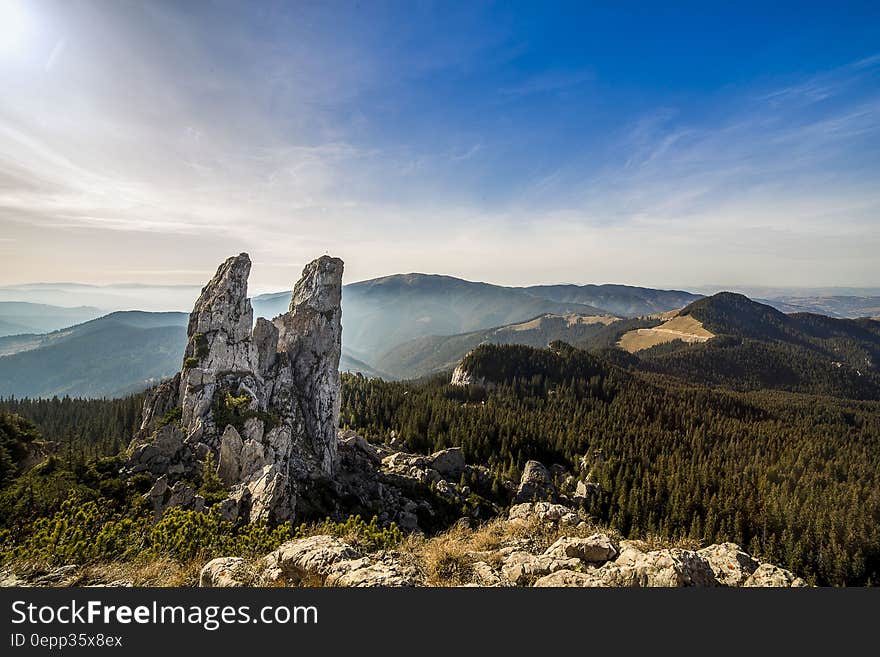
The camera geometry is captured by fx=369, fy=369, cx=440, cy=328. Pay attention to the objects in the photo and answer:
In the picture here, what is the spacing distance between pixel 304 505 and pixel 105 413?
10192 cm

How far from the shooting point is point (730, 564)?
43.4ft

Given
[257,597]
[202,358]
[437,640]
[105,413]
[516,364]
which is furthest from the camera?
[516,364]

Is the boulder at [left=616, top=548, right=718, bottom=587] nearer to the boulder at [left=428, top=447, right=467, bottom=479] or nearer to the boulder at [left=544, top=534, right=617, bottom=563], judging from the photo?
the boulder at [left=544, top=534, right=617, bottom=563]

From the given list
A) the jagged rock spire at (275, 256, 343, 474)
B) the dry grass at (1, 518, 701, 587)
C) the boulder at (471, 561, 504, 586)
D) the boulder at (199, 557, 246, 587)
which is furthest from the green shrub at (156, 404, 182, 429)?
the boulder at (471, 561, 504, 586)

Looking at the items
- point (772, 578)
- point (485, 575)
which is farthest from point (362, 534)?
point (772, 578)

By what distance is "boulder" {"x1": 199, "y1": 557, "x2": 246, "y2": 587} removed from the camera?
38.1 feet

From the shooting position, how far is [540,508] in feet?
78.3

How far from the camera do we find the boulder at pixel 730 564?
12562 millimetres

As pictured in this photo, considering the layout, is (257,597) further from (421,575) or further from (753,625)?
(753,625)

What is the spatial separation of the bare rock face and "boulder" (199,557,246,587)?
19.0 m

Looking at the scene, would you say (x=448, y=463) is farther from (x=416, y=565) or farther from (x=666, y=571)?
(x=666, y=571)

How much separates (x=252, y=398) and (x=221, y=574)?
4150cm

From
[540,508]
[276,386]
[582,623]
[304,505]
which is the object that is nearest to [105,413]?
[276,386]

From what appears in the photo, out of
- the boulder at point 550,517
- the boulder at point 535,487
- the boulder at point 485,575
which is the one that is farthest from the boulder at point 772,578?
the boulder at point 535,487
